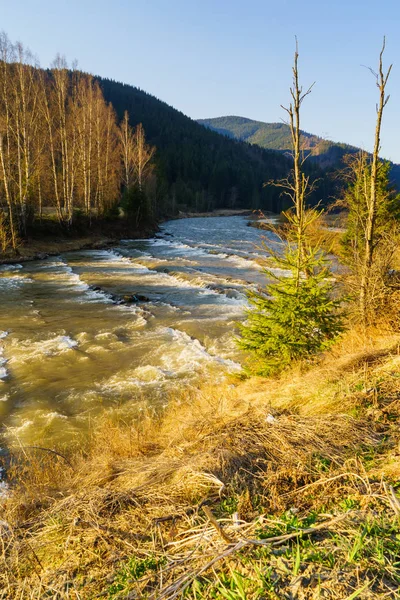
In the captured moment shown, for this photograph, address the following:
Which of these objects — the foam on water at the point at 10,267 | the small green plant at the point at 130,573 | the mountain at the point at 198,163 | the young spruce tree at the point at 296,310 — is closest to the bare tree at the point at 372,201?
the young spruce tree at the point at 296,310

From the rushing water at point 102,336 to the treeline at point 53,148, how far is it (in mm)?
6993

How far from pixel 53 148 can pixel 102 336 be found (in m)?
26.0

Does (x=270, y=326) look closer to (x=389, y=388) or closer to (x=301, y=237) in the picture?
(x=301, y=237)

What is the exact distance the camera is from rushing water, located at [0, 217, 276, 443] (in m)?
8.34

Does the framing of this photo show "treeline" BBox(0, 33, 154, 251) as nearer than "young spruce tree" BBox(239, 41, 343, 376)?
No

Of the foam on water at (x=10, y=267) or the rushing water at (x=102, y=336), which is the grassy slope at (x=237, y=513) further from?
the foam on water at (x=10, y=267)

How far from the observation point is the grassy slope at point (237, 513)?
6.91 feet

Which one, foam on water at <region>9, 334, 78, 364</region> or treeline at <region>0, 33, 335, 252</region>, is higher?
treeline at <region>0, 33, 335, 252</region>

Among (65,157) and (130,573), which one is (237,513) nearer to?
(130,573)

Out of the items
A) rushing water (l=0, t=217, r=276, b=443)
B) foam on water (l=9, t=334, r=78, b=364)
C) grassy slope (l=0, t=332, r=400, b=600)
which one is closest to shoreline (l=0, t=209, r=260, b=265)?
rushing water (l=0, t=217, r=276, b=443)

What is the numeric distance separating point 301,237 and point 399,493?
16.7ft

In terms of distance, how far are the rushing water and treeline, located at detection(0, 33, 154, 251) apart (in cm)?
699

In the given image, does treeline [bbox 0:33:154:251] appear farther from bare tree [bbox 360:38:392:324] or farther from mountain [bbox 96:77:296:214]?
mountain [bbox 96:77:296:214]

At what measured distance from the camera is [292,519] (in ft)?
8.25
